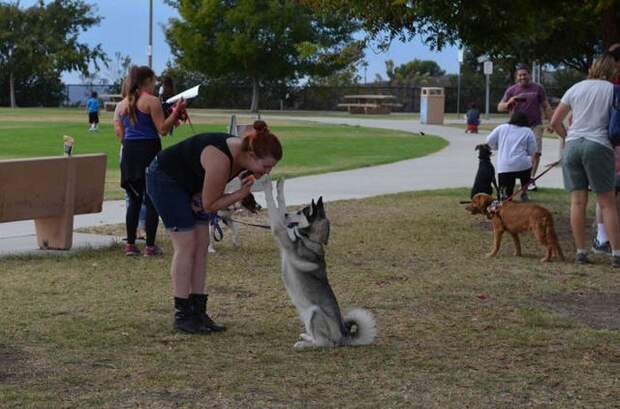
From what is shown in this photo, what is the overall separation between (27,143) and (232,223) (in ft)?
54.2

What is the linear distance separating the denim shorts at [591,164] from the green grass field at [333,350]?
0.78 m

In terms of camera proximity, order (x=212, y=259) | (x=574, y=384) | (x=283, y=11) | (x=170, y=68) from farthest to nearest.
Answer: (x=170, y=68) → (x=283, y=11) → (x=212, y=259) → (x=574, y=384)

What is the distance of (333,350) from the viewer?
21.5 ft

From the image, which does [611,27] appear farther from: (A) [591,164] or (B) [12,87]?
(B) [12,87]

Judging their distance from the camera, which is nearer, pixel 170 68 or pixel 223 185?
A: pixel 223 185

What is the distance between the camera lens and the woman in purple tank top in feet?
31.3

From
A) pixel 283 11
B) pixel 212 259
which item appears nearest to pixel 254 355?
pixel 212 259

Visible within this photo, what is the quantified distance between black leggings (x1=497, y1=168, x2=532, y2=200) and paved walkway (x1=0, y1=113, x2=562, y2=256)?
8.96 feet

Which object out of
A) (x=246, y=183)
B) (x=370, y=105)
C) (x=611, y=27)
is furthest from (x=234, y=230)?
(x=370, y=105)

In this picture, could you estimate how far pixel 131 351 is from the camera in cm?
651

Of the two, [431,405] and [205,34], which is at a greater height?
[205,34]

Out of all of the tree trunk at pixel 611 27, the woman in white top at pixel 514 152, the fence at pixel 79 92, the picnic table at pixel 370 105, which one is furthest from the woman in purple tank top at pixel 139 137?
the fence at pixel 79 92

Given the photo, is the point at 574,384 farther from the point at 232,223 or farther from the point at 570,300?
the point at 232,223

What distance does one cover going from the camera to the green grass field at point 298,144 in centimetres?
2084
